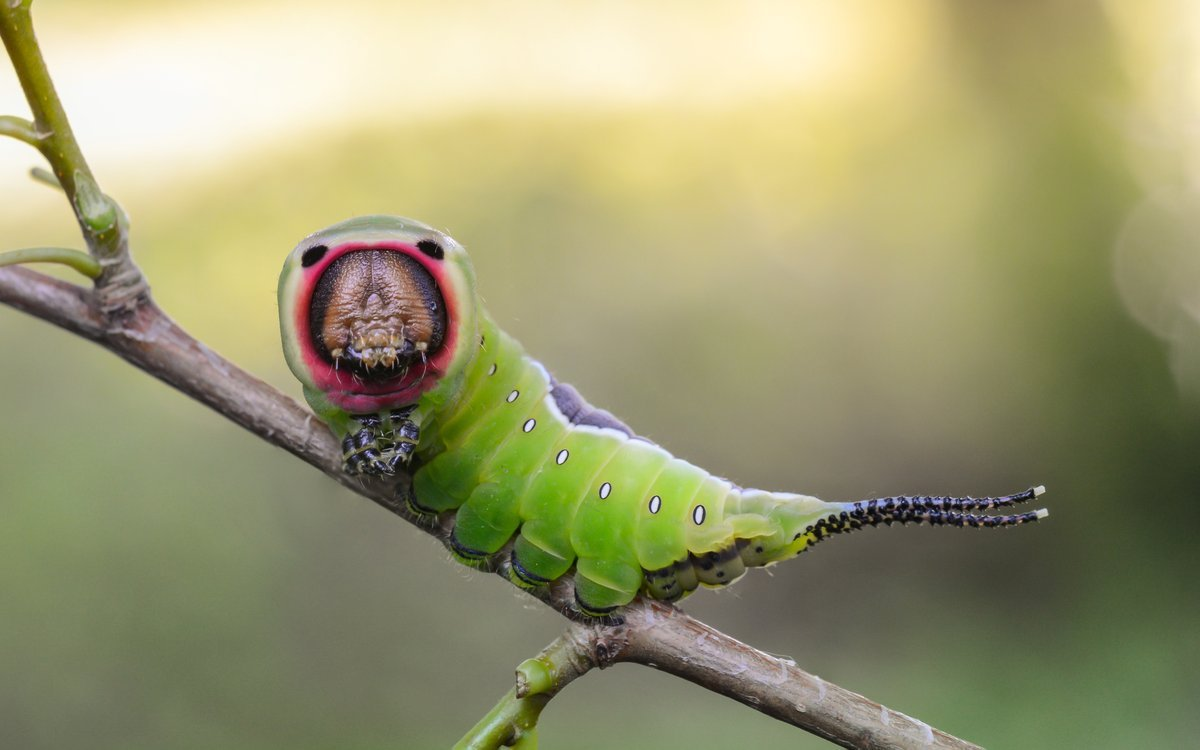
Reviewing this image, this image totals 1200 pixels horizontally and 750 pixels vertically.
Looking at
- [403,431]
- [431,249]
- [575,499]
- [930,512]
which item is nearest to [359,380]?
[403,431]

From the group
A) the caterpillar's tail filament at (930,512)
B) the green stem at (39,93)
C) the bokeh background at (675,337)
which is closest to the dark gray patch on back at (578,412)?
the caterpillar's tail filament at (930,512)

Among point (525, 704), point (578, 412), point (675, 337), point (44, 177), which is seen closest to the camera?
point (525, 704)

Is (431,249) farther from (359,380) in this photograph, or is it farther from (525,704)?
(525,704)

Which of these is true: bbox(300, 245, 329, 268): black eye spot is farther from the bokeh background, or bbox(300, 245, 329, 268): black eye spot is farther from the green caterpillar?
the bokeh background

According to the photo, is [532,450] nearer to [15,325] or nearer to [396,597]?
[396,597]

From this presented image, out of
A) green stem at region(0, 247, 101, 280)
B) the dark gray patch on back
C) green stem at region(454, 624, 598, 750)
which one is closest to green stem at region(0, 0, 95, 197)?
green stem at region(0, 247, 101, 280)

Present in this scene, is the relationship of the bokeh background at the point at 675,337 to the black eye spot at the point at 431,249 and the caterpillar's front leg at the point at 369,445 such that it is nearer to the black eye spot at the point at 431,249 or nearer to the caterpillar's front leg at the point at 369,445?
the caterpillar's front leg at the point at 369,445
